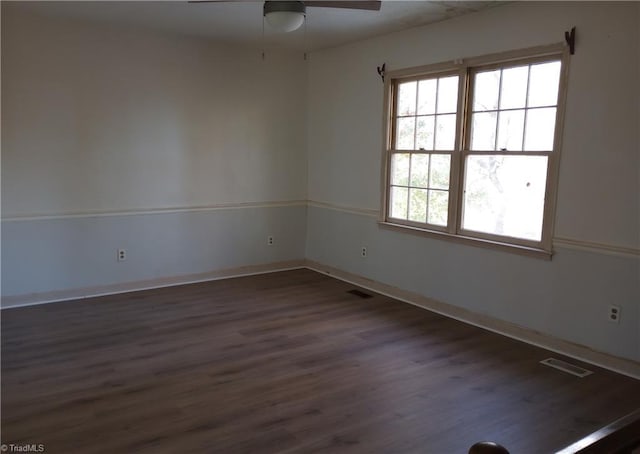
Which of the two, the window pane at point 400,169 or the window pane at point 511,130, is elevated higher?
the window pane at point 511,130

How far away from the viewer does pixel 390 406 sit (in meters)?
2.86

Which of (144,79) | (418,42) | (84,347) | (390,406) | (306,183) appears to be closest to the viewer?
(390,406)

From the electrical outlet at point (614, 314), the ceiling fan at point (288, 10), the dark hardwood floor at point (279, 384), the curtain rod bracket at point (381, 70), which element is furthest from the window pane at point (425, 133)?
the electrical outlet at point (614, 314)

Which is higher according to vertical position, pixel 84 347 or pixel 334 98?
pixel 334 98

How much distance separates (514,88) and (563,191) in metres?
0.93

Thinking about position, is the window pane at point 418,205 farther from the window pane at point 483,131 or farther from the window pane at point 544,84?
the window pane at point 544,84

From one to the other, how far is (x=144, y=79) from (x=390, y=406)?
155 inches

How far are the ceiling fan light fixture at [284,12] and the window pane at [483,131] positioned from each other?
6.66ft

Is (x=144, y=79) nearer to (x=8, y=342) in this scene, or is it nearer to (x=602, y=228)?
(x=8, y=342)

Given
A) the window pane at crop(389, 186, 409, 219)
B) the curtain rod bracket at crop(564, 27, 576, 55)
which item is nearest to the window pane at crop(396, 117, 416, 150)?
the window pane at crop(389, 186, 409, 219)

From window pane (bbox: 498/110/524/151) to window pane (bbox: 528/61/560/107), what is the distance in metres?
0.15

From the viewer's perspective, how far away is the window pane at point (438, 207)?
4.50 meters

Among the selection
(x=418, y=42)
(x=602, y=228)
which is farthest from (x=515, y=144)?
(x=418, y=42)

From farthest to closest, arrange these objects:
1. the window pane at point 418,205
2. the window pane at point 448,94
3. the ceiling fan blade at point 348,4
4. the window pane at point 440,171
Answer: the window pane at point 418,205, the window pane at point 440,171, the window pane at point 448,94, the ceiling fan blade at point 348,4
